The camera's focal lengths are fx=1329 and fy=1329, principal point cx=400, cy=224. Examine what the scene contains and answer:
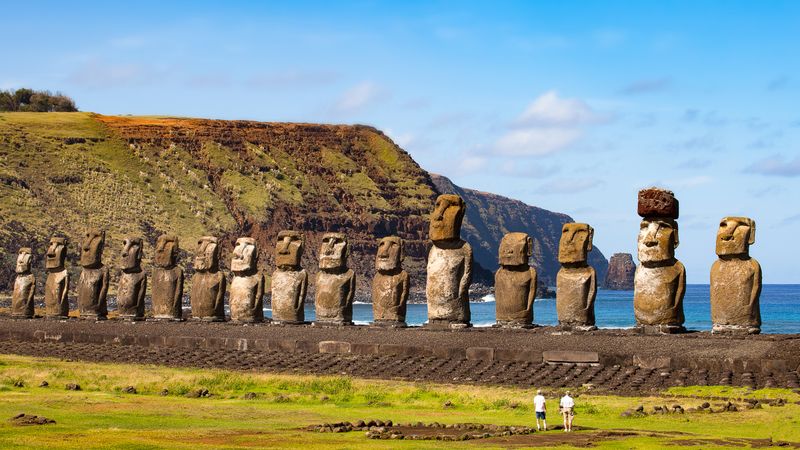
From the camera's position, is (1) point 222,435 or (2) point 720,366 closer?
(1) point 222,435

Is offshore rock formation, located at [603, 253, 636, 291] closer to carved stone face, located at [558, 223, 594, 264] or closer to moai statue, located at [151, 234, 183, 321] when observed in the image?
moai statue, located at [151, 234, 183, 321]

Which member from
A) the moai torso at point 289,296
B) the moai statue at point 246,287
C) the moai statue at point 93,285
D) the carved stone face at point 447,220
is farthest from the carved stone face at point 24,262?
the carved stone face at point 447,220

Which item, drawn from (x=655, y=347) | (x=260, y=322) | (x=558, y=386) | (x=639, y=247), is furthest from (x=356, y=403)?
(x=260, y=322)

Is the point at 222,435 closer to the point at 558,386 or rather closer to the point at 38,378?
the point at 558,386

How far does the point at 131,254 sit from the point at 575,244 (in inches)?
509

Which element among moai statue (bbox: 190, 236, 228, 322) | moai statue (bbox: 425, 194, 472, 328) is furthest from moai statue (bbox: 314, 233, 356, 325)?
moai statue (bbox: 190, 236, 228, 322)

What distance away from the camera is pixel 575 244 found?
24688 mm

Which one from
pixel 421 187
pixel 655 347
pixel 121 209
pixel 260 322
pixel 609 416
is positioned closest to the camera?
pixel 609 416

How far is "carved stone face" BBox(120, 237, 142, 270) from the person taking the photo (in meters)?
32.8

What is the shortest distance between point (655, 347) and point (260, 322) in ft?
35.1

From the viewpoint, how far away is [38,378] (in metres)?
23.0

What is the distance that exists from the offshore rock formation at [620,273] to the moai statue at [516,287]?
155 m

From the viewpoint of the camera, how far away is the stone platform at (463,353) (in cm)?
→ 2048

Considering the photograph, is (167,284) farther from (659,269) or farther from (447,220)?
(659,269)
